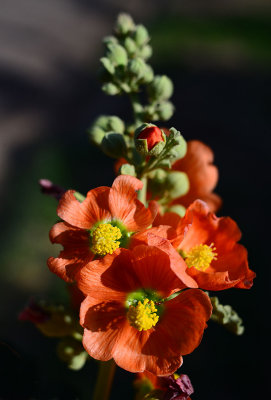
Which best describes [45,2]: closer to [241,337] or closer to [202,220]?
[241,337]

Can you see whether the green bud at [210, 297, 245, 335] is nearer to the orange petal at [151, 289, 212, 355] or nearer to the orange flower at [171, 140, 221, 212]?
the orange petal at [151, 289, 212, 355]

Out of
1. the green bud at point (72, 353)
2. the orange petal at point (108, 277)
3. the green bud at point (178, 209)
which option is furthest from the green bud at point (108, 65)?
the green bud at point (72, 353)

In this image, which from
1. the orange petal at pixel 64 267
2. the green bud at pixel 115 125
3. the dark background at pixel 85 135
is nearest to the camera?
the orange petal at pixel 64 267

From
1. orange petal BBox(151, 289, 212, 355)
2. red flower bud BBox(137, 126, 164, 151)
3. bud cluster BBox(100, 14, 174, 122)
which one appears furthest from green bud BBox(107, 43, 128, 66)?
orange petal BBox(151, 289, 212, 355)

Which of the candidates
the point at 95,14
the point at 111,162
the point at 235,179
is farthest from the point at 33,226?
the point at 95,14

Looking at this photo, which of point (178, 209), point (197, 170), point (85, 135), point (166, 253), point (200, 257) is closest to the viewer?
point (166, 253)

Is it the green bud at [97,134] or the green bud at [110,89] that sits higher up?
the green bud at [110,89]

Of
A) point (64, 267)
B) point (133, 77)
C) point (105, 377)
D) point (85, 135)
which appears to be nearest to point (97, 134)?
point (133, 77)

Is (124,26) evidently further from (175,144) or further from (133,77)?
(175,144)

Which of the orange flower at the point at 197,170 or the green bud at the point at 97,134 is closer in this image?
the green bud at the point at 97,134

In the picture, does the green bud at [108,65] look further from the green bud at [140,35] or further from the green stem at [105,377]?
the green stem at [105,377]
